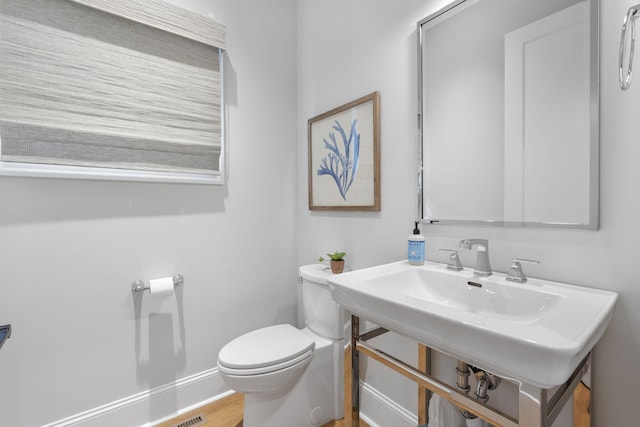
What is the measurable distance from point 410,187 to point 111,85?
58.3 inches

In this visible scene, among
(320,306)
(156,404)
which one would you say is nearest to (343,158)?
(320,306)

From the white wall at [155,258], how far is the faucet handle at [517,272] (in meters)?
1.39

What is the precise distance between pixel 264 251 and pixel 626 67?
69.7 inches

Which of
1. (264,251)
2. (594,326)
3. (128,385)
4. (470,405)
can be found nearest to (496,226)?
(594,326)

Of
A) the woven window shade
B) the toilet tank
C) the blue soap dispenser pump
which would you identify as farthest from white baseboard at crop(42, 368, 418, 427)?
the woven window shade

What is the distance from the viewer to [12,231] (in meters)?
1.21

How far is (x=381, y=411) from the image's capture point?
1.42 metres

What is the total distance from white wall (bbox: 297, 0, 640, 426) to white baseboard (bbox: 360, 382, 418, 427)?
0.05 m

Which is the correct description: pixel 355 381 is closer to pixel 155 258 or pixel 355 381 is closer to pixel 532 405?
pixel 532 405

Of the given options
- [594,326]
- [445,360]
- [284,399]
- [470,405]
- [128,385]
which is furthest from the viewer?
[128,385]

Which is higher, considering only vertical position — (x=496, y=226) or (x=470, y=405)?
(x=496, y=226)

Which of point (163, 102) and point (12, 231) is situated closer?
point (12, 231)

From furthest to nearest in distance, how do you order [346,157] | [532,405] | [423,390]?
[346,157] < [423,390] < [532,405]

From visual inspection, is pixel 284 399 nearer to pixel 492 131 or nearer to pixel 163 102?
pixel 492 131
